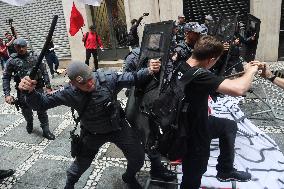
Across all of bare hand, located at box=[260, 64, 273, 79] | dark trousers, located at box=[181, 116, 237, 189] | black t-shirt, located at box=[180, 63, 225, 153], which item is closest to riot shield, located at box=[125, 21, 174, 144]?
black t-shirt, located at box=[180, 63, 225, 153]

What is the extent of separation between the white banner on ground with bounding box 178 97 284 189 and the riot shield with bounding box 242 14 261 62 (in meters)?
1.56

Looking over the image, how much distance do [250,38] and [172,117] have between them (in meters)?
4.20

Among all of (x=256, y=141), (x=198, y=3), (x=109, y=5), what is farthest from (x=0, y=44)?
(x=256, y=141)

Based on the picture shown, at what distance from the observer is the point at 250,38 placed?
20.5 ft

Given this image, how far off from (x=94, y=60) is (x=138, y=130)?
27.9 ft

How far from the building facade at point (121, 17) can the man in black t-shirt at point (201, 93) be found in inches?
325

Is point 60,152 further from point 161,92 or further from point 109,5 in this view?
point 109,5

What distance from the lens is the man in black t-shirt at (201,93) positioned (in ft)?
8.84

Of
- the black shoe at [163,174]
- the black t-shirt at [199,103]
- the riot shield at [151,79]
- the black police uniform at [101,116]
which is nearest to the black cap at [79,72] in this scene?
the black police uniform at [101,116]

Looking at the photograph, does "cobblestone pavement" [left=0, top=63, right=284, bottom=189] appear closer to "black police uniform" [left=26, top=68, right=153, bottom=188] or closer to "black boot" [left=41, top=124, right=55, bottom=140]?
"black boot" [left=41, top=124, right=55, bottom=140]

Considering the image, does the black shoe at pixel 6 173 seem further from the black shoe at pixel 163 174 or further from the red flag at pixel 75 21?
the red flag at pixel 75 21

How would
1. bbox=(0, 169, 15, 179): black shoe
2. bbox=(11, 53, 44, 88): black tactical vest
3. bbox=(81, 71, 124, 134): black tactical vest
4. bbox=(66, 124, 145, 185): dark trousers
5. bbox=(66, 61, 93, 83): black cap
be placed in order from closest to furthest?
bbox=(66, 61, 93, 83): black cap, bbox=(81, 71, 124, 134): black tactical vest, bbox=(66, 124, 145, 185): dark trousers, bbox=(0, 169, 15, 179): black shoe, bbox=(11, 53, 44, 88): black tactical vest

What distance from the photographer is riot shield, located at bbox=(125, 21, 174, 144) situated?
3.11 m

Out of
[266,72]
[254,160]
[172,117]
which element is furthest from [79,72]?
[254,160]
